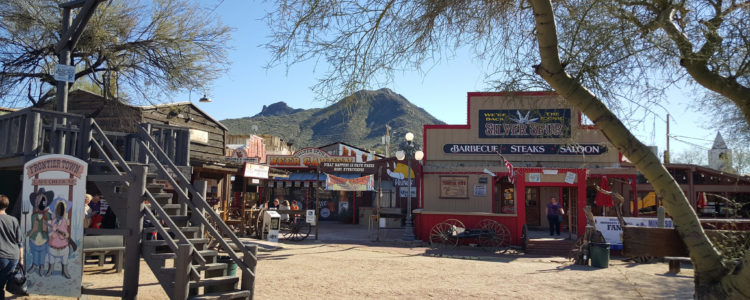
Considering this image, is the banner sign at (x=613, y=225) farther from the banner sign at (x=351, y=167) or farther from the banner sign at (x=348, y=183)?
the banner sign at (x=351, y=167)

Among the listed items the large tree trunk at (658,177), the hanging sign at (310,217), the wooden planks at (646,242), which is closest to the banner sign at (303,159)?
the hanging sign at (310,217)

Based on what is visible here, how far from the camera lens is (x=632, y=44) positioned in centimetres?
518

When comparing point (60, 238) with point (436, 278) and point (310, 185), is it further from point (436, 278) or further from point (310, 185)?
point (310, 185)

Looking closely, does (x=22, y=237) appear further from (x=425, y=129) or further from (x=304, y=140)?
(x=304, y=140)

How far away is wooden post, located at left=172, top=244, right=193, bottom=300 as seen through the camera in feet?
21.5

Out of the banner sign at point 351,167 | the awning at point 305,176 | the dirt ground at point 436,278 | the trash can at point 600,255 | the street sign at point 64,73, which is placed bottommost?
the dirt ground at point 436,278

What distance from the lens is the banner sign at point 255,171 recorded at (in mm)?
17183

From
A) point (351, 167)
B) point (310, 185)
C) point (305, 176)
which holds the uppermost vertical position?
point (351, 167)

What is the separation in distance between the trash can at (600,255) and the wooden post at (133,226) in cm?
1104

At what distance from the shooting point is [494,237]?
54.9 feet

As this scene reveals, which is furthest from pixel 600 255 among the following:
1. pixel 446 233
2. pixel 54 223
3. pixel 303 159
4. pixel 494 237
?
pixel 303 159

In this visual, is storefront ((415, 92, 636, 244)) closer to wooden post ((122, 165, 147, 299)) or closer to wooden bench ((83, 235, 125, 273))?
wooden bench ((83, 235, 125, 273))

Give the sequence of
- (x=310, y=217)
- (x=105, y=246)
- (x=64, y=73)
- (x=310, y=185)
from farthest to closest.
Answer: (x=310, y=185) → (x=310, y=217) → (x=105, y=246) → (x=64, y=73)

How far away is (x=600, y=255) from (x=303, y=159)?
18080mm
